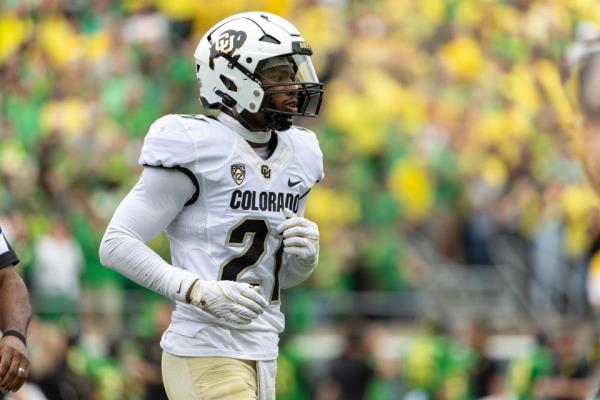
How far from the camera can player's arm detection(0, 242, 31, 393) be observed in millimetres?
4812

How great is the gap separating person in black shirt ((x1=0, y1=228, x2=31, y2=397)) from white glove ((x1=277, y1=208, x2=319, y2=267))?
98 centimetres

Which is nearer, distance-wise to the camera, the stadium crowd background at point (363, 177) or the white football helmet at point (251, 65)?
the white football helmet at point (251, 65)

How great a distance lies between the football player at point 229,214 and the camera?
5000mm

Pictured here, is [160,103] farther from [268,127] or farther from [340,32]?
[268,127]

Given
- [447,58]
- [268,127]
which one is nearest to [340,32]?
[447,58]

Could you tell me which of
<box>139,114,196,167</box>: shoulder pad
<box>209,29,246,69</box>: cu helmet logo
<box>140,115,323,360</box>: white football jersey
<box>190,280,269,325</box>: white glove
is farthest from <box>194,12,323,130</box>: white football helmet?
<box>190,280,269,325</box>: white glove

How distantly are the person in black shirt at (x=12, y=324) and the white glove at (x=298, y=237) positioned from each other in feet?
3.23

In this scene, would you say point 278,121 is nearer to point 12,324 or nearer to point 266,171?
point 266,171

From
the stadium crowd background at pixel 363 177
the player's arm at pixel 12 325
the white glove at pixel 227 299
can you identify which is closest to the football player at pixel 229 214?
the white glove at pixel 227 299

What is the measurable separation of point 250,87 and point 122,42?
8.53 m

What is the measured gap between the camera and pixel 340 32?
45.3 feet

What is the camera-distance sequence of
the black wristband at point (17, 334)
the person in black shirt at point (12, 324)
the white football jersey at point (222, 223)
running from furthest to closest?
the white football jersey at point (222, 223)
the black wristband at point (17, 334)
the person in black shirt at point (12, 324)

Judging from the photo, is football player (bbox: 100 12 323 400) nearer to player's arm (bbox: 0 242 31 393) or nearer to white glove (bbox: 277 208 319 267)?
white glove (bbox: 277 208 319 267)

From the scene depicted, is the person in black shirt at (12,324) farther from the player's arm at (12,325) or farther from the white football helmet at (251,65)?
the white football helmet at (251,65)
